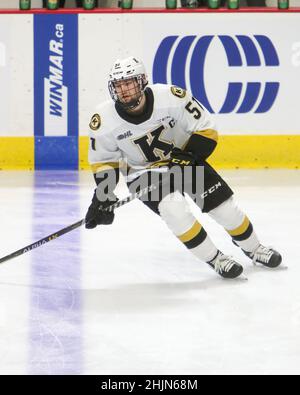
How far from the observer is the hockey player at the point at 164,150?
3977 mm

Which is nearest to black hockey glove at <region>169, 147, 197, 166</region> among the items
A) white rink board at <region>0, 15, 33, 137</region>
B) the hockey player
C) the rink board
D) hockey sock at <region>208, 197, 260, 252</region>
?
the hockey player

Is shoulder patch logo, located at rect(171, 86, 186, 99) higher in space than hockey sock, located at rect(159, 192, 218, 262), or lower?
higher

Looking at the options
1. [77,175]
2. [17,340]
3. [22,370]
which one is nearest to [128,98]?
[17,340]

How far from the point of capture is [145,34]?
809 cm

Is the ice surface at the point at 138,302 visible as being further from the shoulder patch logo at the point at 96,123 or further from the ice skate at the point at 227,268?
the shoulder patch logo at the point at 96,123

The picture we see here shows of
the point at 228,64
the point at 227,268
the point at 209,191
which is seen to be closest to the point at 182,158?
the point at 209,191

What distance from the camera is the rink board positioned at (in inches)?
318

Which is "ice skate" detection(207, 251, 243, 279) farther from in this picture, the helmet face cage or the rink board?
the rink board

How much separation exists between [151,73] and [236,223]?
4.16 meters

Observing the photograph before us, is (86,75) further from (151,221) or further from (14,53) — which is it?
(151,221)

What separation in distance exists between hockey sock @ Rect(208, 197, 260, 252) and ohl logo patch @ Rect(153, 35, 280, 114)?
3941 mm

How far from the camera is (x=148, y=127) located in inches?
161

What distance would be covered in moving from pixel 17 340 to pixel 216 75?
5.26 m

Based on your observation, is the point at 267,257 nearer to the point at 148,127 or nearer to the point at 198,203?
the point at 198,203
